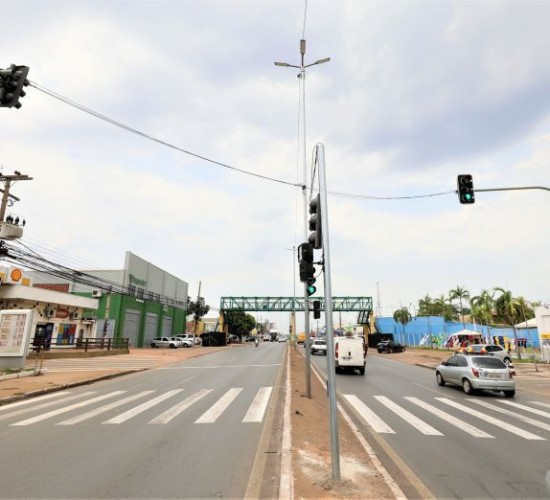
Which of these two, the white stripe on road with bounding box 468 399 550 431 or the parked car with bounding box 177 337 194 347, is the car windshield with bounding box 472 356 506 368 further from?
the parked car with bounding box 177 337 194 347

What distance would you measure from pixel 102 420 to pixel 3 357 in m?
14.0

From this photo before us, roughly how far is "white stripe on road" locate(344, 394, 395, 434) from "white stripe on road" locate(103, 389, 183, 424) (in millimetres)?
6078

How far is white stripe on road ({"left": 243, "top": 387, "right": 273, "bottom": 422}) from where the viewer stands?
9.72m

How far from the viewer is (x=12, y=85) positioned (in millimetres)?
8125

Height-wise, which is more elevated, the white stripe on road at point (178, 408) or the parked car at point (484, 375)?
the parked car at point (484, 375)

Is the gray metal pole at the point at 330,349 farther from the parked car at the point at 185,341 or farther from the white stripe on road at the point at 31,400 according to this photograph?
the parked car at the point at 185,341

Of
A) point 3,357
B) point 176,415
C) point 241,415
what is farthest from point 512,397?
point 3,357

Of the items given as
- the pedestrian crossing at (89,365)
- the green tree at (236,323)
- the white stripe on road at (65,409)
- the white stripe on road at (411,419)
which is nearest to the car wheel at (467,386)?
the white stripe on road at (411,419)

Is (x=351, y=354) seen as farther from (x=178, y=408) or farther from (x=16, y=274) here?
(x=16, y=274)

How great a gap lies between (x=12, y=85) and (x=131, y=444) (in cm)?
778

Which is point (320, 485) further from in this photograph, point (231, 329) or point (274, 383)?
point (231, 329)

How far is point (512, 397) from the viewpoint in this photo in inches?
571

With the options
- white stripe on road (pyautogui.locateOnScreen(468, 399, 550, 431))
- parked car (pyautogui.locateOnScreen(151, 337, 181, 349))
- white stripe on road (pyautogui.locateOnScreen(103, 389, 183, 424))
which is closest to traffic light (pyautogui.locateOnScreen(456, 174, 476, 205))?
white stripe on road (pyautogui.locateOnScreen(468, 399, 550, 431))

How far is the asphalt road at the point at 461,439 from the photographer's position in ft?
18.5
